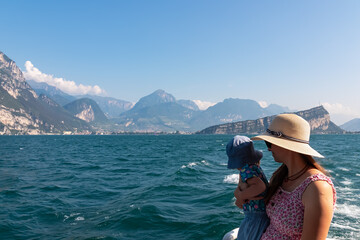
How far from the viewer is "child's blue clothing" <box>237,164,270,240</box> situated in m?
3.28

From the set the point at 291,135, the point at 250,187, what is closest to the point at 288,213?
the point at 250,187

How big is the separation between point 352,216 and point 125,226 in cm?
1142

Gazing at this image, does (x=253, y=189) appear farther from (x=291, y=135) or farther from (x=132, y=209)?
(x=132, y=209)

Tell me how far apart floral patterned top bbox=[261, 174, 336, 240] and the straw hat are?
42cm

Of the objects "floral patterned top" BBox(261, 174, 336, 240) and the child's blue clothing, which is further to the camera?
the child's blue clothing

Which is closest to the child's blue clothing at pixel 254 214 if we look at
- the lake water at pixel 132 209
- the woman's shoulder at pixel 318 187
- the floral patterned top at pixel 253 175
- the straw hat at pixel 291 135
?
the floral patterned top at pixel 253 175

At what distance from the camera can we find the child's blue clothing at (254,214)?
3.28 metres

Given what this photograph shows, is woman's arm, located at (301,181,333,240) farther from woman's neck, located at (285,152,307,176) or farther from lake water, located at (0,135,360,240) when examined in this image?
lake water, located at (0,135,360,240)

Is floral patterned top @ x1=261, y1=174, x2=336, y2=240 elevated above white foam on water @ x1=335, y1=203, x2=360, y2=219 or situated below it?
above

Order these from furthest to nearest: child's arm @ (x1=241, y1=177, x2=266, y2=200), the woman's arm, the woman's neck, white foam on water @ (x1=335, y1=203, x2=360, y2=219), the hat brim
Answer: white foam on water @ (x1=335, y1=203, x2=360, y2=219) < child's arm @ (x1=241, y1=177, x2=266, y2=200) < the woman's neck < the hat brim < the woman's arm

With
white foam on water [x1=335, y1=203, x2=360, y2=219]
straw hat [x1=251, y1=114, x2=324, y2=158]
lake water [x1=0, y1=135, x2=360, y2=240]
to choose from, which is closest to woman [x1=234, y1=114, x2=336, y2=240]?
straw hat [x1=251, y1=114, x2=324, y2=158]

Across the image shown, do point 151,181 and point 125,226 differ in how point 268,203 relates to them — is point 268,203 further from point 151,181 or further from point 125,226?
point 151,181

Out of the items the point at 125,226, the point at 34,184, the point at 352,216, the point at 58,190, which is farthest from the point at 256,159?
the point at 34,184

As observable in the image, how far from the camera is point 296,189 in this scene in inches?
107
